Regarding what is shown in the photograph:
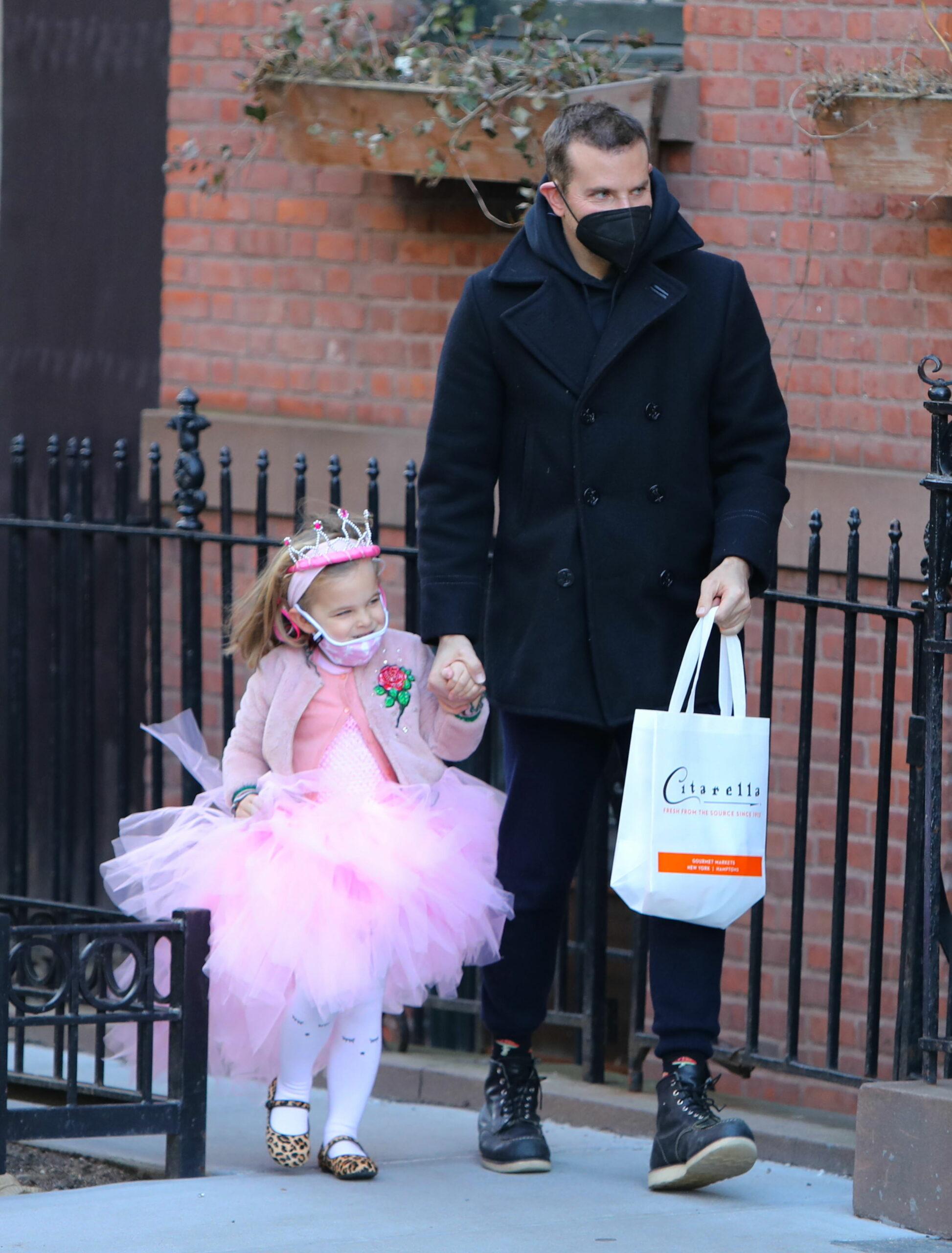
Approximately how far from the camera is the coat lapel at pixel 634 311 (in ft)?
12.1

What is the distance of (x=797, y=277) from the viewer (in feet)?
17.8

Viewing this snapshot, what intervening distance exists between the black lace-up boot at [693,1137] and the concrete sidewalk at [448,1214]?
64 mm

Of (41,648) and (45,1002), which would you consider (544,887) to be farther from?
(41,648)

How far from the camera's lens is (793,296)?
5.44 metres

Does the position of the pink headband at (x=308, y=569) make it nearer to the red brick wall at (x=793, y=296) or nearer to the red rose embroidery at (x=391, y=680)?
the red rose embroidery at (x=391, y=680)

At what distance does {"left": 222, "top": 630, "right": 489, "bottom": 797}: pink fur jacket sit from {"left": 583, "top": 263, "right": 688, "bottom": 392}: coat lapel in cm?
69

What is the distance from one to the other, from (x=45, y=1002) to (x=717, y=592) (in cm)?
170

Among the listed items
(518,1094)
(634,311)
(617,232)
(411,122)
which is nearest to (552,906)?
(518,1094)

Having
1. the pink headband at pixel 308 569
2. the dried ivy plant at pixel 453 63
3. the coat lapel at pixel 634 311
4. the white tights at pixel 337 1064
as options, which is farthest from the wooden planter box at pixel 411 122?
the white tights at pixel 337 1064

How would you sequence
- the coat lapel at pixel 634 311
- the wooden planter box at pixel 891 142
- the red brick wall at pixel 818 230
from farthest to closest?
the red brick wall at pixel 818 230, the wooden planter box at pixel 891 142, the coat lapel at pixel 634 311

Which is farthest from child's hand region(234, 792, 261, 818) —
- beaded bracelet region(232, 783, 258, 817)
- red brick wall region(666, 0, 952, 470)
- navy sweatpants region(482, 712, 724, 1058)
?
red brick wall region(666, 0, 952, 470)

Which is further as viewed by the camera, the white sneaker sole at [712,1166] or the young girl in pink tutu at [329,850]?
the young girl in pink tutu at [329,850]

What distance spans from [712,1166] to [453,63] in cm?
344

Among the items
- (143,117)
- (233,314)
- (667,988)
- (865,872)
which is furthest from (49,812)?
(667,988)
